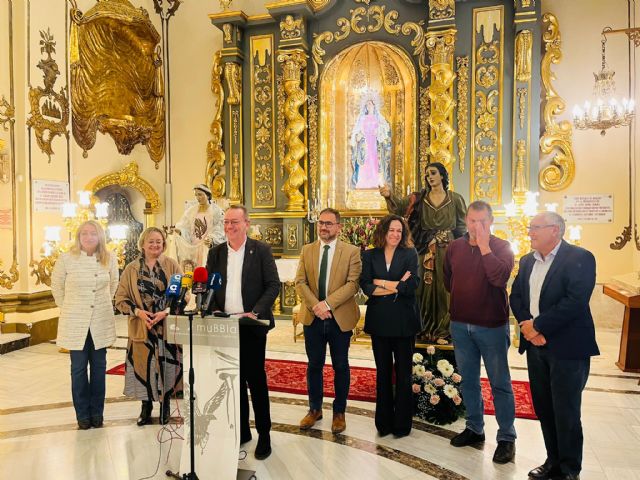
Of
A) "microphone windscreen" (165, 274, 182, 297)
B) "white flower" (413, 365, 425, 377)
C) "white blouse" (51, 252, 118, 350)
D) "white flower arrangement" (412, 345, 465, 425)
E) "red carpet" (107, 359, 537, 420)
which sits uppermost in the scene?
"microphone windscreen" (165, 274, 182, 297)

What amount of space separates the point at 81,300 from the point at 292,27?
243 inches

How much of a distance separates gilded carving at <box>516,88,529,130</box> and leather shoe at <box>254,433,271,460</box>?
20.4 ft

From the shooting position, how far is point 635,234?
7457mm

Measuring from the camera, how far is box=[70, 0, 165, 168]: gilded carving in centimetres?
826

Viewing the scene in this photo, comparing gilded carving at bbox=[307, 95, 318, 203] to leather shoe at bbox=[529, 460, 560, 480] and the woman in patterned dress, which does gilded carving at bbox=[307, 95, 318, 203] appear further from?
leather shoe at bbox=[529, 460, 560, 480]

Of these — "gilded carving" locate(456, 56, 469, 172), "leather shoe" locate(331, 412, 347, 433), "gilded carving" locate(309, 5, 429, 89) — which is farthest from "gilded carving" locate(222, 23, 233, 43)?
"leather shoe" locate(331, 412, 347, 433)

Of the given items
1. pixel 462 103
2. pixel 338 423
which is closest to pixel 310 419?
pixel 338 423

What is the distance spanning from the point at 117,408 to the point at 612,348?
597cm

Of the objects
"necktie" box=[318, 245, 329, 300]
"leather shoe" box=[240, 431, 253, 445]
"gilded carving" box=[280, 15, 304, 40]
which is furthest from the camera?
"gilded carving" box=[280, 15, 304, 40]

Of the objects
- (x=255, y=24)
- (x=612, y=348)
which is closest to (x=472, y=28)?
(x=255, y=24)

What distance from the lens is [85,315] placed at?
3947 mm

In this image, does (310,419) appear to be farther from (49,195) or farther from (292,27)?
(292,27)

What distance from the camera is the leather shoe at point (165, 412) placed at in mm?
4032

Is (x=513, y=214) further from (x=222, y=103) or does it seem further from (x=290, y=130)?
(x=222, y=103)
